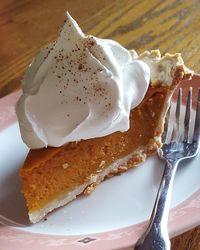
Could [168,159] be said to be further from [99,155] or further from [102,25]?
[102,25]

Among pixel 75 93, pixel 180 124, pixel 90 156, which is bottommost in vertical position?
pixel 180 124

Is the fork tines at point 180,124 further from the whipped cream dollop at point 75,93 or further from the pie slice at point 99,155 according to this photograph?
the whipped cream dollop at point 75,93

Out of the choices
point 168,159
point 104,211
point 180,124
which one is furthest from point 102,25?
point 104,211

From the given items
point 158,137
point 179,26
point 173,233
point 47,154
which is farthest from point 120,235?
point 179,26

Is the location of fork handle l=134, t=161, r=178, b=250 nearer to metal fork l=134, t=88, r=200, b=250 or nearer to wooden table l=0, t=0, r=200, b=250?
metal fork l=134, t=88, r=200, b=250

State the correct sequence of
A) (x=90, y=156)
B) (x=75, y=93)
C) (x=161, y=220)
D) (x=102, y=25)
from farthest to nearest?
(x=102, y=25), (x=90, y=156), (x=75, y=93), (x=161, y=220)

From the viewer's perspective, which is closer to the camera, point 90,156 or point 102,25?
point 90,156

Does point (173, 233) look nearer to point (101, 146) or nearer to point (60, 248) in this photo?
point (60, 248)
